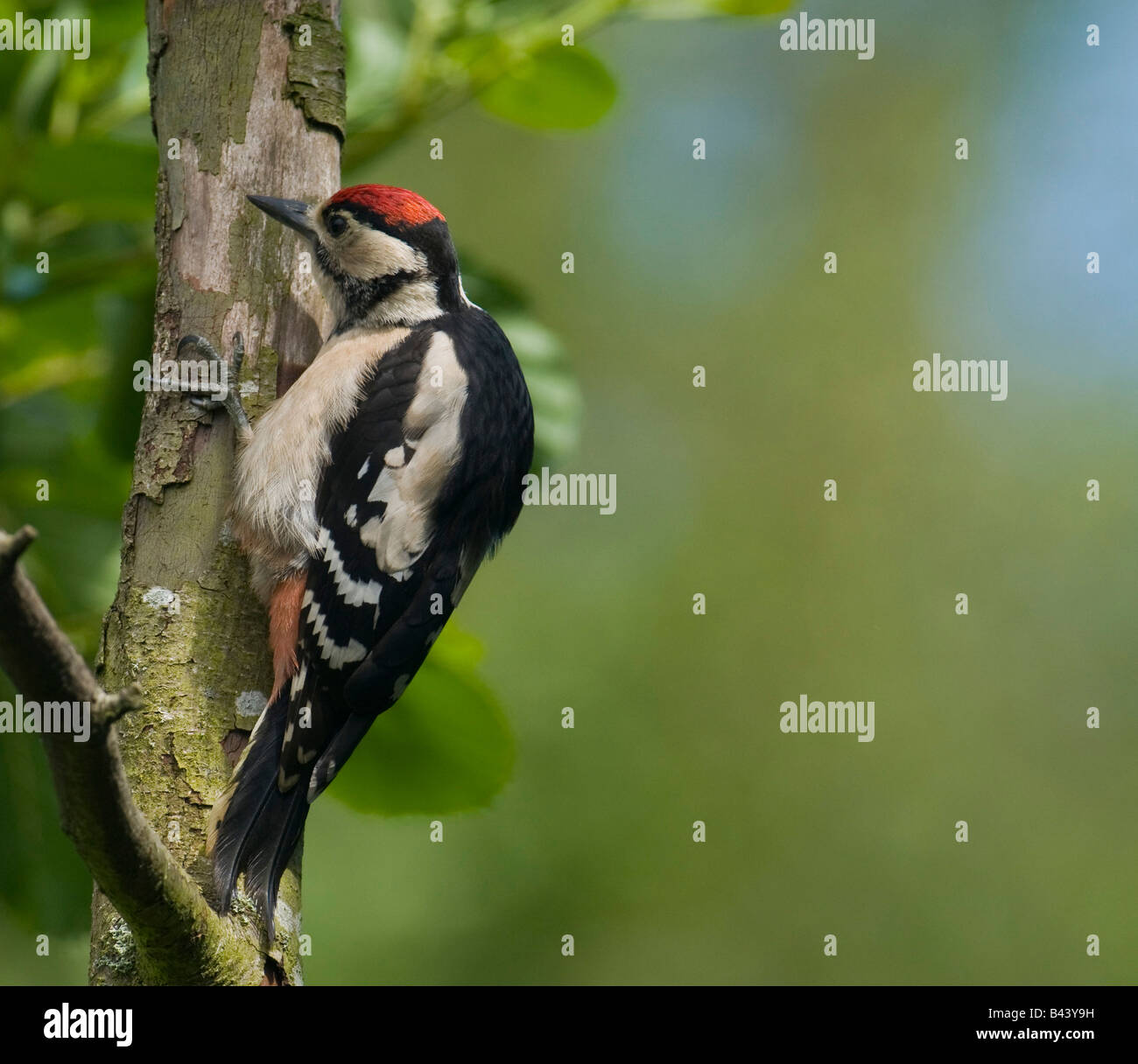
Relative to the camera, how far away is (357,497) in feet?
8.57

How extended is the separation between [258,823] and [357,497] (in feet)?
2.40

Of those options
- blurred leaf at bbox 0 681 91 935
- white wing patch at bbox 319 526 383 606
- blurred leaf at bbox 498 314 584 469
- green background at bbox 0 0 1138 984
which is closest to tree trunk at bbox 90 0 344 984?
white wing patch at bbox 319 526 383 606

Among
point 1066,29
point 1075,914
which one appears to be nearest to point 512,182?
point 1066,29

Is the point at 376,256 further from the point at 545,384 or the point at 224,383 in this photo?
the point at 224,383

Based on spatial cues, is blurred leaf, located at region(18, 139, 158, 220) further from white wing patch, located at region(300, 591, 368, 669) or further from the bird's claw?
white wing patch, located at region(300, 591, 368, 669)

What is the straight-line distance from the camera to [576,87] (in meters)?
2.62

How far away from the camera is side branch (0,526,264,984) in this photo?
A: 1.29m

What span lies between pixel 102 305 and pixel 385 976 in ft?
15.4

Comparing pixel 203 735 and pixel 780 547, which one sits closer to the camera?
pixel 203 735

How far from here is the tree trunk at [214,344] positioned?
7.06ft

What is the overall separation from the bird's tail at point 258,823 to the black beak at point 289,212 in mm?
957

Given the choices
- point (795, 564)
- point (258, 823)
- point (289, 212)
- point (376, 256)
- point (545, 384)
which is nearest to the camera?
point (258, 823)

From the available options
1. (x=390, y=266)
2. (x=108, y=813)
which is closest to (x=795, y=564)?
(x=390, y=266)
